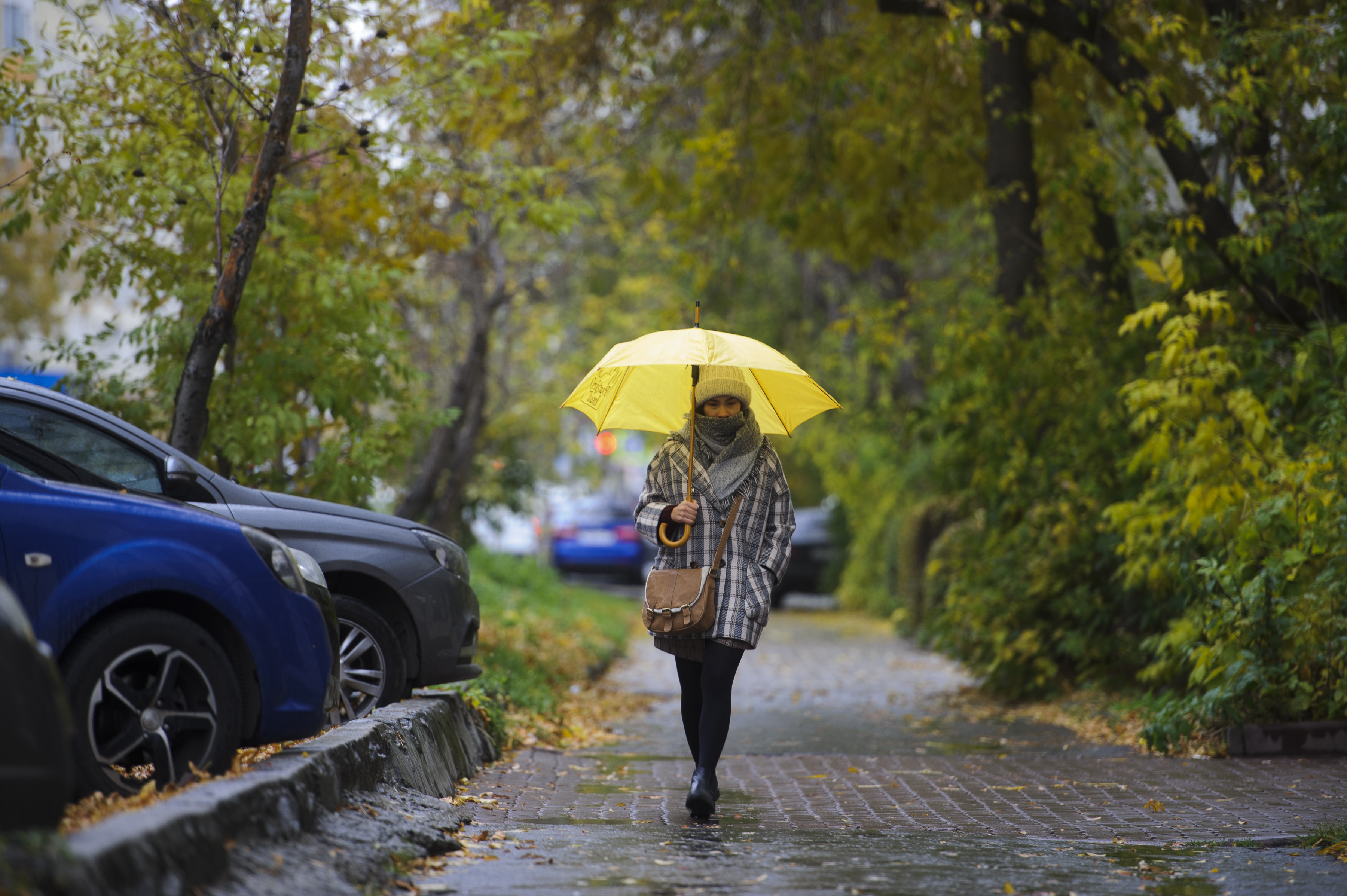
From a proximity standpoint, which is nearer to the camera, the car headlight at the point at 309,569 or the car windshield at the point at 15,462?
the car headlight at the point at 309,569

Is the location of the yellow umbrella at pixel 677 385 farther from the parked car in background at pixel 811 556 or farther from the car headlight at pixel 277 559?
the parked car in background at pixel 811 556

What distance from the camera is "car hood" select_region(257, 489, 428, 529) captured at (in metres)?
6.93

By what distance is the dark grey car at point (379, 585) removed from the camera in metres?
6.73

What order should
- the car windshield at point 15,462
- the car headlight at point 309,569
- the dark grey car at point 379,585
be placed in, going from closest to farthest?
the car headlight at point 309,569 < the car windshield at point 15,462 < the dark grey car at point 379,585

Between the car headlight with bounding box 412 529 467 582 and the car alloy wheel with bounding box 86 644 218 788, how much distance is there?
261 centimetres

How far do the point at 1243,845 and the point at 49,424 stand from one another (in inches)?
201

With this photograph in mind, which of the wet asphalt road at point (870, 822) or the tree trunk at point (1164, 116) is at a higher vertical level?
the tree trunk at point (1164, 116)

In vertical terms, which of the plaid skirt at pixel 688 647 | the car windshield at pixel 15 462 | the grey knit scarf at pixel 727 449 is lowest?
the plaid skirt at pixel 688 647

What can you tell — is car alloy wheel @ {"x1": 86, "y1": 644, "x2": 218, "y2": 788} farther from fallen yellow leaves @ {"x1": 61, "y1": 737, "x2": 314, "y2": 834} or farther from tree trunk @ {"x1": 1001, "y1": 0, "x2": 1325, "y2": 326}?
tree trunk @ {"x1": 1001, "y1": 0, "x2": 1325, "y2": 326}

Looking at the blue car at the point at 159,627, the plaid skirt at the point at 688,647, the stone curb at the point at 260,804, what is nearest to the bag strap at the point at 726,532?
the plaid skirt at the point at 688,647

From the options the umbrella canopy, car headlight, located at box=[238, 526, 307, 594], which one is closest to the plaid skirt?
the umbrella canopy

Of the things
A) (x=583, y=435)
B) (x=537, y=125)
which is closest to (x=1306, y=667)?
(x=537, y=125)

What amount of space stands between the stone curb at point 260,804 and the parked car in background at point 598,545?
20.6 m

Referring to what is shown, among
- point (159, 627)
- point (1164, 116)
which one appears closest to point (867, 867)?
point (159, 627)
